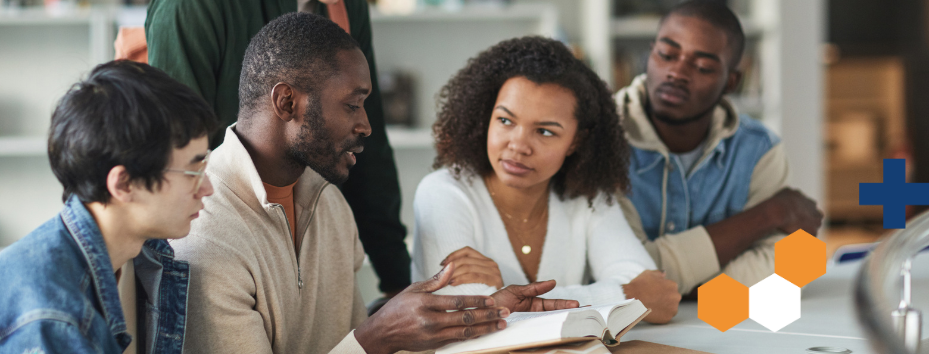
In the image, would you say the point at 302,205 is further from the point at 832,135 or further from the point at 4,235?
the point at 832,135

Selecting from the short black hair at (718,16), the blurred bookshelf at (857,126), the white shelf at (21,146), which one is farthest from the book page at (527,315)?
the blurred bookshelf at (857,126)

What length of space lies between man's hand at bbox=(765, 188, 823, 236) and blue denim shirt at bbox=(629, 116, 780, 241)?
0.38ft

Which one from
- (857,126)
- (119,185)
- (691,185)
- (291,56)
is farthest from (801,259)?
(857,126)

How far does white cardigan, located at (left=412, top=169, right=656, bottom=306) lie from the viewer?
1.28 meters

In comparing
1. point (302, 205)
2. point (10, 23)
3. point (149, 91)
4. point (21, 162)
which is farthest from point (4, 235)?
point (149, 91)

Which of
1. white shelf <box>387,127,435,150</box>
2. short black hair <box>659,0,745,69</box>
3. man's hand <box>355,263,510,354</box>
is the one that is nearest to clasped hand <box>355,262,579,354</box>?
man's hand <box>355,263,510,354</box>

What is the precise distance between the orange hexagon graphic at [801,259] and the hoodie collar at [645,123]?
1.33 ft

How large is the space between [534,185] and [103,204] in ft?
2.74

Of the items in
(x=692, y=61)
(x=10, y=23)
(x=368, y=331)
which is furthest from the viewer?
(x=10, y=23)

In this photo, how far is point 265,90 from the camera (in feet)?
3.46

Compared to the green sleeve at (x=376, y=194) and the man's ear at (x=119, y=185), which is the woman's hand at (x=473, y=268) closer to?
the green sleeve at (x=376, y=194)

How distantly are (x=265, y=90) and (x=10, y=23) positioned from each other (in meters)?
2.77

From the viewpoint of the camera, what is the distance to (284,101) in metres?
1.04

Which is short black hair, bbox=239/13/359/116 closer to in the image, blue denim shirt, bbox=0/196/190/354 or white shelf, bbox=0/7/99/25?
blue denim shirt, bbox=0/196/190/354
